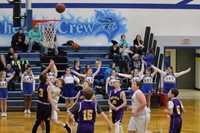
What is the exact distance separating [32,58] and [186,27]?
7.56 metres

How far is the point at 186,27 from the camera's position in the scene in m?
22.5

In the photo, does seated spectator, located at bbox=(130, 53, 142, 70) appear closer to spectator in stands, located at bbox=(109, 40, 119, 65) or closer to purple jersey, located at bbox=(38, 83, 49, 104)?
spectator in stands, located at bbox=(109, 40, 119, 65)

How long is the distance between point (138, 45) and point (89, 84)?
32.2 ft

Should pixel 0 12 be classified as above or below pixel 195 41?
above

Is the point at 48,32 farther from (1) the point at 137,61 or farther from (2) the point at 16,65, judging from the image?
(1) the point at 137,61

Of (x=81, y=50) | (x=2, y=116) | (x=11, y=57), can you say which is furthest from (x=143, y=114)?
(x=81, y=50)

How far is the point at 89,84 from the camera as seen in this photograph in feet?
37.5

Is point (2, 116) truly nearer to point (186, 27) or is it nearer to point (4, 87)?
point (4, 87)

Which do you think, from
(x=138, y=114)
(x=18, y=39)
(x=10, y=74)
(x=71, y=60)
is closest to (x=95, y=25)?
(x=71, y=60)

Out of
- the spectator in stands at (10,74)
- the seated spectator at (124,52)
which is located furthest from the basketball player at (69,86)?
the seated spectator at (124,52)

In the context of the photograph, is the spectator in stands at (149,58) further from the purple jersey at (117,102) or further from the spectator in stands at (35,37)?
the purple jersey at (117,102)

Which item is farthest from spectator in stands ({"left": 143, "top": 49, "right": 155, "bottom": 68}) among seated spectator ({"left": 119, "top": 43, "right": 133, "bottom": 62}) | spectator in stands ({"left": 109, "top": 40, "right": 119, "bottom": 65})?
spectator in stands ({"left": 109, "top": 40, "right": 119, "bottom": 65})

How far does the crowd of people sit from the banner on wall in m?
1.40

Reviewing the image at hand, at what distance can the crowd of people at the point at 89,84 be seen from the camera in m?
10.2
